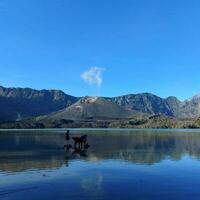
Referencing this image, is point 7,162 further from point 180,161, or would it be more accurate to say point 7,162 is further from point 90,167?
point 180,161

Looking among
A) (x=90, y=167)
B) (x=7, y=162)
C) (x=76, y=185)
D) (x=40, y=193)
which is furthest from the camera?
(x=7, y=162)

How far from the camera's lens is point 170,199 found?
2423cm

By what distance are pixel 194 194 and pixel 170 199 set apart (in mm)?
2419

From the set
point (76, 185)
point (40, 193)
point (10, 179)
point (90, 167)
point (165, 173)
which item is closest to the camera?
point (40, 193)

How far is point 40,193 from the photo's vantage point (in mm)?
25812

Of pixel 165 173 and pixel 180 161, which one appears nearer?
pixel 165 173

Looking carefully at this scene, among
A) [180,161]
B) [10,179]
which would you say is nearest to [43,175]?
[10,179]

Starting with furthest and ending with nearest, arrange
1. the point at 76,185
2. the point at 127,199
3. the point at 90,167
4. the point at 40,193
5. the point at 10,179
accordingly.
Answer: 1. the point at 90,167
2. the point at 10,179
3. the point at 76,185
4. the point at 40,193
5. the point at 127,199

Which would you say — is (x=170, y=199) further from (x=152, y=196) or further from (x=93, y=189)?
(x=93, y=189)

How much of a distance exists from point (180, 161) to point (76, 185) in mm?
19788

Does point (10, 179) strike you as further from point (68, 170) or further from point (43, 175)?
point (68, 170)

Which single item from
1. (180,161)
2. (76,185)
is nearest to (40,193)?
(76,185)

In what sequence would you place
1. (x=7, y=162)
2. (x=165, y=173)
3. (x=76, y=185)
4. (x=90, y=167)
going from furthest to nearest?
(x=7, y=162) < (x=90, y=167) < (x=165, y=173) < (x=76, y=185)

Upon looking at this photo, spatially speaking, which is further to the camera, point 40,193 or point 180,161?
point 180,161
